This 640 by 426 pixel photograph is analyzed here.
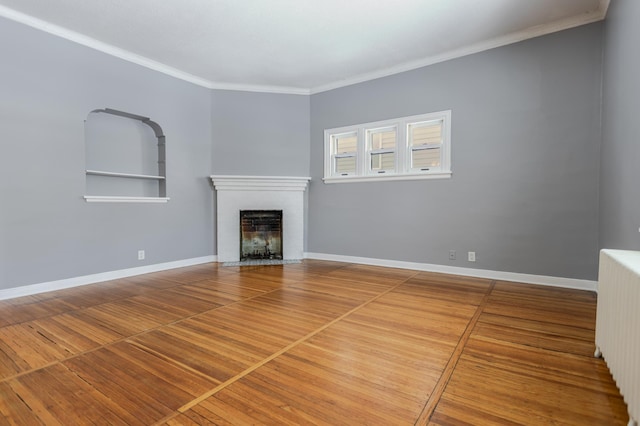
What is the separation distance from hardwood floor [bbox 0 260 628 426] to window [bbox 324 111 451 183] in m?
1.86

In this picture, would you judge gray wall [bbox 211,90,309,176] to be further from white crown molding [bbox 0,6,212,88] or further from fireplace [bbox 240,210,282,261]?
fireplace [bbox 240,210,282,261]

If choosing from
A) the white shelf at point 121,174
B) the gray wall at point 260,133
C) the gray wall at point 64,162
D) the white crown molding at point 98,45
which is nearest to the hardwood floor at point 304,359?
the gray wall at point 64,162

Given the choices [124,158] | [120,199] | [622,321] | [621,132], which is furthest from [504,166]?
[124,158]

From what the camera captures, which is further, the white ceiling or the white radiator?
the white ceiling

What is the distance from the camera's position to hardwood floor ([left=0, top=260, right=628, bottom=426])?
140cm

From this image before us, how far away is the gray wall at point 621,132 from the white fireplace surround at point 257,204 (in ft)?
12.3

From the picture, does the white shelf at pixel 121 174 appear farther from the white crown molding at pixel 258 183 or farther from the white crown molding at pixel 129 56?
the white crown molding at pixel 129 56

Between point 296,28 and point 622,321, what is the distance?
3.70 m

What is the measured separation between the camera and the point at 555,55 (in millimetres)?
3445

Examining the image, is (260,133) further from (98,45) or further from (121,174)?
(98,45)

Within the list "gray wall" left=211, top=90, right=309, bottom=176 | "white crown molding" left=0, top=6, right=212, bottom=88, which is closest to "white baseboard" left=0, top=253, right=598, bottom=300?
"gray wall" left=211, top=90, right=309, bottom=176

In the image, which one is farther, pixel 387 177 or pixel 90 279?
pixel 387 177

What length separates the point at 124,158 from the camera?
13.8ft

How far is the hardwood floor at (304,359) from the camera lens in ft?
4.58
